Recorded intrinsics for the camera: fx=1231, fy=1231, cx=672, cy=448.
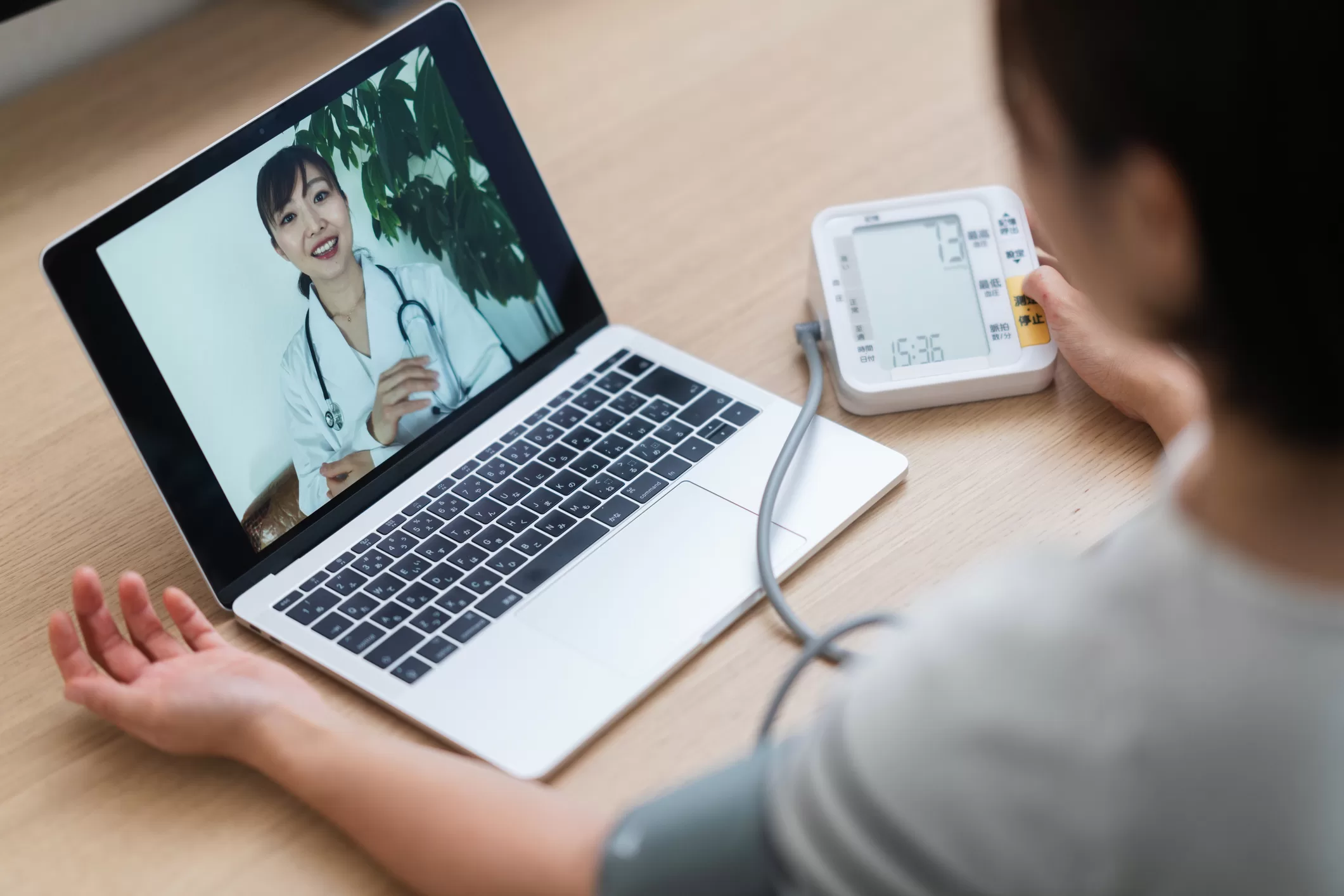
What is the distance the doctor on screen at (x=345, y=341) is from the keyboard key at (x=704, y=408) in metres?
0.14

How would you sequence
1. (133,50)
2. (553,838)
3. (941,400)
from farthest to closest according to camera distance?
(133,50), (941,400), (553,838)

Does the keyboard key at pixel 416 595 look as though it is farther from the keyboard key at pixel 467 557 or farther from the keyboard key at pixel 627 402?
the keyboard key at pixel 627 402

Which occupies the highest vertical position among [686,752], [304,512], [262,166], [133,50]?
[133,50]

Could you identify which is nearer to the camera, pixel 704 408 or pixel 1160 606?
pixel 1160 606

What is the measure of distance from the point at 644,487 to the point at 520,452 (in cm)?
8

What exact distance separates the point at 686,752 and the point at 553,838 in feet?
0.28

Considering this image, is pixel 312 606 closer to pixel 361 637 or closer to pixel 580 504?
pixel 361 637

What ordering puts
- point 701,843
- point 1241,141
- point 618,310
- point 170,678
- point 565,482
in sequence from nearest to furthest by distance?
point 1241,141, point 701,843, point 170,678, point 565,482, point 618,310

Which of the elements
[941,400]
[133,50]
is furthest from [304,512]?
[133,50]

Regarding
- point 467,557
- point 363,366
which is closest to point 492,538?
point 467,557

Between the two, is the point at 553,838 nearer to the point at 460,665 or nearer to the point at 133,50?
the point at 460,665

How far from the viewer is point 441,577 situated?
663 mm

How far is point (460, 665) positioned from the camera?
620mm

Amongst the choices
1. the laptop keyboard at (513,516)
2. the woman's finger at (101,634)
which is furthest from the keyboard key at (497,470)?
the woman's finger at (101,634)
